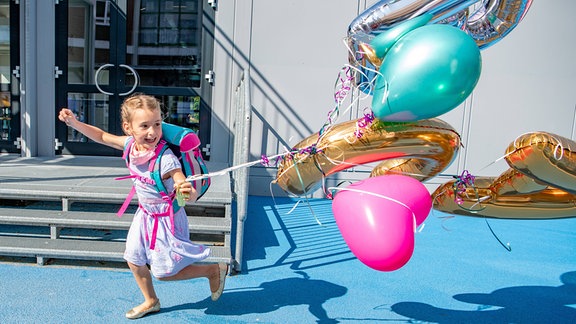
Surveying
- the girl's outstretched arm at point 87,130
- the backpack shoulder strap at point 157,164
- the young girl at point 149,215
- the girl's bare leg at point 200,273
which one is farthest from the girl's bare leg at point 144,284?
the girl's outstretched arm at point 87,130

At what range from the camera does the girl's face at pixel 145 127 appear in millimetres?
2225

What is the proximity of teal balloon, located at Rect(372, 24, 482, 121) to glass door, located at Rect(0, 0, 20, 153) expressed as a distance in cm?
577

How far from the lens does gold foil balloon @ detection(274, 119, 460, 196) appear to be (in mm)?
1885

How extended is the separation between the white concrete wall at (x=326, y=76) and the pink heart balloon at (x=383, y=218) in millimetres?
4191

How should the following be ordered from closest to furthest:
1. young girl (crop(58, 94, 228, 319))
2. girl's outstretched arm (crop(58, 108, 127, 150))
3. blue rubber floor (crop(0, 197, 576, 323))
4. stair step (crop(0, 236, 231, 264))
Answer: young girl (crop(58, 94, 228, 319))
girl's outstretched arm (crop(58, 108, 127, 150))
blue rubber floor (crop(0, 197, 576, 323))
stair step (crop(0, 236, 231, 264))

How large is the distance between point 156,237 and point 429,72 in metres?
1.70

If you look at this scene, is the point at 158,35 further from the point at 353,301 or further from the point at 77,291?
the point at 353,301

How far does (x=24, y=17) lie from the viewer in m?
5.74

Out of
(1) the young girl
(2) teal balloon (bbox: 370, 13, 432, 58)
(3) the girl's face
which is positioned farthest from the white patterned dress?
(2) teal balloon (bbox: 370, 13, 432, 58)

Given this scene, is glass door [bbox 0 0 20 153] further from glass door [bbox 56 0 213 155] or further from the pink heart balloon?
the pink heart balloon

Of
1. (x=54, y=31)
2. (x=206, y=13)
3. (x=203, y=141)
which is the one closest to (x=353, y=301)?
(x=203, y=141)

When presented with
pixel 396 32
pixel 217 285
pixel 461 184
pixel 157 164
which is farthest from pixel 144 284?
pixel 396 32

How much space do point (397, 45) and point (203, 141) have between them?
4.70 metres

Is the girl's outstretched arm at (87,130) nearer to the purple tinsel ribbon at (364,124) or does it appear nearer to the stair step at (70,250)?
the stair step at (70,250)
